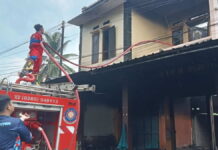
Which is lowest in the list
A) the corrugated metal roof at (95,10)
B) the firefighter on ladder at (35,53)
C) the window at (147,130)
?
the window at (147,130)

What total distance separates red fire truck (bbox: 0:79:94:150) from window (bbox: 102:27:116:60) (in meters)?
7.87

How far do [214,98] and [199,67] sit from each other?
6.29m

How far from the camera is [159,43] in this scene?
43.8ft

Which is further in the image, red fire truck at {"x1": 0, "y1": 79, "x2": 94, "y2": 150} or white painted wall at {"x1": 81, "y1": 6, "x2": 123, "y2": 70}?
white painted wall at {"x1": 81, "y1": 6, "x2": 123, "y2": 70}

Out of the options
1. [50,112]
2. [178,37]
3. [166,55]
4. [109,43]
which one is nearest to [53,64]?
[109,43]

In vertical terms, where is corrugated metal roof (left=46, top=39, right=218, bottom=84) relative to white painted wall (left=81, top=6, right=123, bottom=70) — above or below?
below

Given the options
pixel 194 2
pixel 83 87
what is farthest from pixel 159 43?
pixel 83 87

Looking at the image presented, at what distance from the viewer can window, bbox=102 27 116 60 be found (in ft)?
43.7

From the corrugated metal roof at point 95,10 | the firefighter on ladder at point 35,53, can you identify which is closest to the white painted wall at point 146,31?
the corrugated metal roof at point 95,10

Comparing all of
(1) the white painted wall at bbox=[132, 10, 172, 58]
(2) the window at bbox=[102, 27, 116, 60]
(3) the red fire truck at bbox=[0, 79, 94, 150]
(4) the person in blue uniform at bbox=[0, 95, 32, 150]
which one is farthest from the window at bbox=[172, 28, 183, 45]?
(4) the person in blue uniform at bbox=[0, 95, 32, 150]

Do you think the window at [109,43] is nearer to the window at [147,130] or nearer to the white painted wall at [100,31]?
the white painted wall at [100,31]

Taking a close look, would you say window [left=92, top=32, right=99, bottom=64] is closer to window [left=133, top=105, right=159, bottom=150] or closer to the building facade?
the building facade

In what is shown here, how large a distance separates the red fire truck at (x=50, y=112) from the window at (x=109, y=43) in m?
7.87

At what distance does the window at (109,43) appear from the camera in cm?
1331
